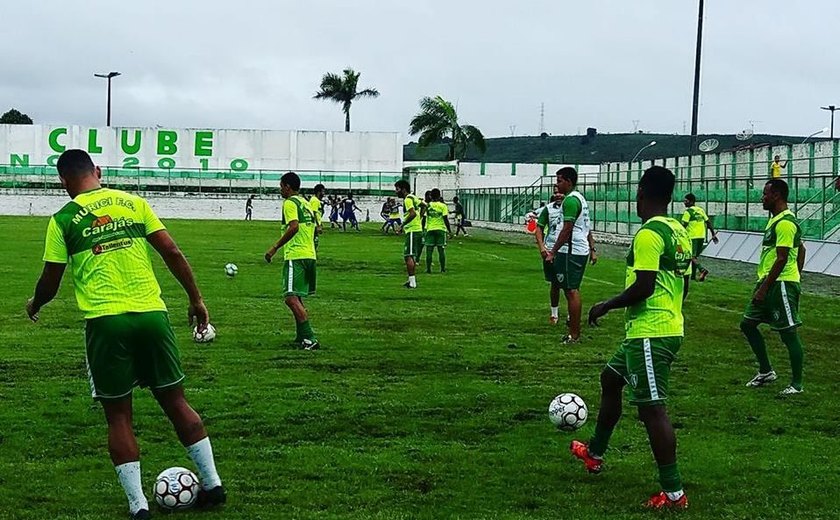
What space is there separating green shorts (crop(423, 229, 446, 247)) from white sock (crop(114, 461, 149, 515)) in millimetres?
17146

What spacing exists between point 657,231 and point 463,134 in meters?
69.2

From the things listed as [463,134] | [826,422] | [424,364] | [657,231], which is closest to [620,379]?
[657,231]

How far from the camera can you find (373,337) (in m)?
13.4

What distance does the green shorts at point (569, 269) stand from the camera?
42.7ft

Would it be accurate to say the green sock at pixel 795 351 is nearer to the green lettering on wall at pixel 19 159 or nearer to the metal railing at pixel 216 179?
the metal railing at pixel 216 179

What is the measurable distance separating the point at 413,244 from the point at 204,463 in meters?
15.6

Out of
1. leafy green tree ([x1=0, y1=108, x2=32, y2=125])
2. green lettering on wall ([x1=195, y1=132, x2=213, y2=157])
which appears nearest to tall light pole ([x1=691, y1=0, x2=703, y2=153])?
green lettering on wall ([x1=195, y1=132, x2=213, y2=157])

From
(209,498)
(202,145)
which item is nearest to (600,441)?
(209,498)

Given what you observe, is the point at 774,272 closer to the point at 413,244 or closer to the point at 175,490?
the point at 175,490

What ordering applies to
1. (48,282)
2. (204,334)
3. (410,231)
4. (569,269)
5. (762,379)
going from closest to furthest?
(48,282) → (204,334) → (762,379) → (569,269) → (410,231)

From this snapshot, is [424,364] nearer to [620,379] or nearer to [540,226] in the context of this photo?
[540,226]

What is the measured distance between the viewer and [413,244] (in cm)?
2158

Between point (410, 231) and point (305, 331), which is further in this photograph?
point (410, 231)

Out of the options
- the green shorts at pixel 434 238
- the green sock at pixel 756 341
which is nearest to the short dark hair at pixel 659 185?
the green sock at pixel 756 341
